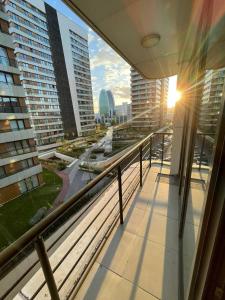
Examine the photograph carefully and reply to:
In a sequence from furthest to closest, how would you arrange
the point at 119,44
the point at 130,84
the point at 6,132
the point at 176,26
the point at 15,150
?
1. the point at 130,84
2. the point at 15,150
3. the point at 6,132
4. the point at 119,44
5. the point at 176,26

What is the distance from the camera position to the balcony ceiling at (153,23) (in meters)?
0.80

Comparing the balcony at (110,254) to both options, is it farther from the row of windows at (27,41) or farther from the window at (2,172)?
the row of windows at (27,41)

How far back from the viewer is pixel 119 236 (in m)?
1.37

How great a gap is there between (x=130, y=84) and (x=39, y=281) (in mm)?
23236

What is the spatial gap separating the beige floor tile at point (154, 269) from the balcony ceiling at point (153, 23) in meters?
1.37

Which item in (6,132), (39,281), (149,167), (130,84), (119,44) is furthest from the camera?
(130,84)

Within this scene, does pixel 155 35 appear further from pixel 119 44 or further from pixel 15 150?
pixel 15 150

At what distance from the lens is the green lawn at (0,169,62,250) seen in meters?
4.78

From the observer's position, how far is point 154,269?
1.08 m

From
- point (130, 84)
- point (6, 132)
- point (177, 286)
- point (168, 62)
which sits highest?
point (130, 84)

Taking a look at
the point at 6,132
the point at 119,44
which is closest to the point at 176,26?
the point at 119,44

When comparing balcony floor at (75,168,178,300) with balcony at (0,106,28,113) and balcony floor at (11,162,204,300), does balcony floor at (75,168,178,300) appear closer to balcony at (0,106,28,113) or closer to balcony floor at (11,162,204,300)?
balcony floor at (11,162,204,300)

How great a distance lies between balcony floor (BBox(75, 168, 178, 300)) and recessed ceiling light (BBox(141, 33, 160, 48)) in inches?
70.8

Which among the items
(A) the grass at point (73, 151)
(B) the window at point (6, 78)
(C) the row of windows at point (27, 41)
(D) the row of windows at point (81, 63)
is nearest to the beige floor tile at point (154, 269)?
(B) the window at point (6, 78)
